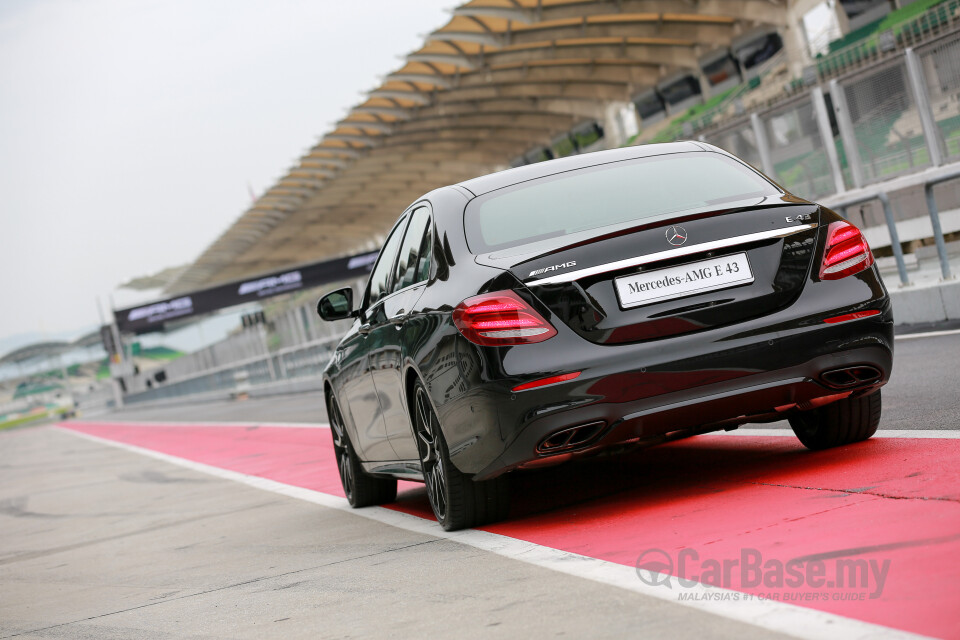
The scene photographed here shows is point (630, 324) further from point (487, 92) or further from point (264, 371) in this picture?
point (487, 92)

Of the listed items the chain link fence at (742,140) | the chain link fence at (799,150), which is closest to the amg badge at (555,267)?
the chain link fence at (799,150)

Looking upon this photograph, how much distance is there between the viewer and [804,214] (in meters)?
5.43

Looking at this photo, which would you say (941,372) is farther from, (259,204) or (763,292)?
(259,204)

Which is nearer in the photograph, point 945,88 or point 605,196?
point 605,196

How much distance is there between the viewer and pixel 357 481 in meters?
7.93

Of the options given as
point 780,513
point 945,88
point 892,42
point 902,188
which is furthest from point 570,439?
point 892,42

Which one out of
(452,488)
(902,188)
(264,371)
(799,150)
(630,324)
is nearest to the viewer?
(630,324)

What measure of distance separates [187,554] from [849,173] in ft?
43.6

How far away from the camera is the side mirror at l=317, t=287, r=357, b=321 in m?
7.52

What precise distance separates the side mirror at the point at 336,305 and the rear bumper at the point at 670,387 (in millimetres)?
2351

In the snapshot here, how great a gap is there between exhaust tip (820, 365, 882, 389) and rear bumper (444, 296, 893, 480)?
0.9 inches

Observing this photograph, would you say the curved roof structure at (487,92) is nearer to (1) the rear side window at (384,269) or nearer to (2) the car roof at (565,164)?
(1) the rear side window at (384,269)

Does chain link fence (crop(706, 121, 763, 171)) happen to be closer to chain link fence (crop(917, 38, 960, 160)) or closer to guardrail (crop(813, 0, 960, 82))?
guardrail (crop(813, 0, 960, 82))

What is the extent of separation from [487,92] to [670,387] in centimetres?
4764
